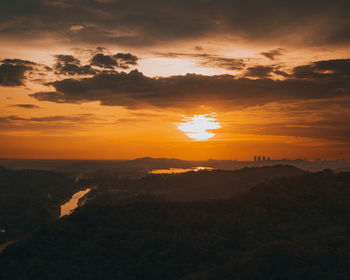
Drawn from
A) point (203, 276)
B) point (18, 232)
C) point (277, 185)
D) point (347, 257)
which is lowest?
point (18, 232)

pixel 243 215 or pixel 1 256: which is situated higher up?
pixel 243 215

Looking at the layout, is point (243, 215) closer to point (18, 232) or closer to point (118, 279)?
point (118, 279)

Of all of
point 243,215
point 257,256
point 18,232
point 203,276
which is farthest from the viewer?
point 18,232

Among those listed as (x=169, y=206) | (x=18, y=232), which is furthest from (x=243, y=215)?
(x=18, y=232)

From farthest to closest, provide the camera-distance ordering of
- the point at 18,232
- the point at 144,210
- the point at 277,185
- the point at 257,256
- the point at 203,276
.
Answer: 1. the point at 18,232
2. the point at 277,185
3. the point at 144,210
4. the point at 257,256
5. the point at 203,276

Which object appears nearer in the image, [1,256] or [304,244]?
[304,244]

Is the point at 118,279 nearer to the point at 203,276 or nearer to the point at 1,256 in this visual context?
the point at 203,276
